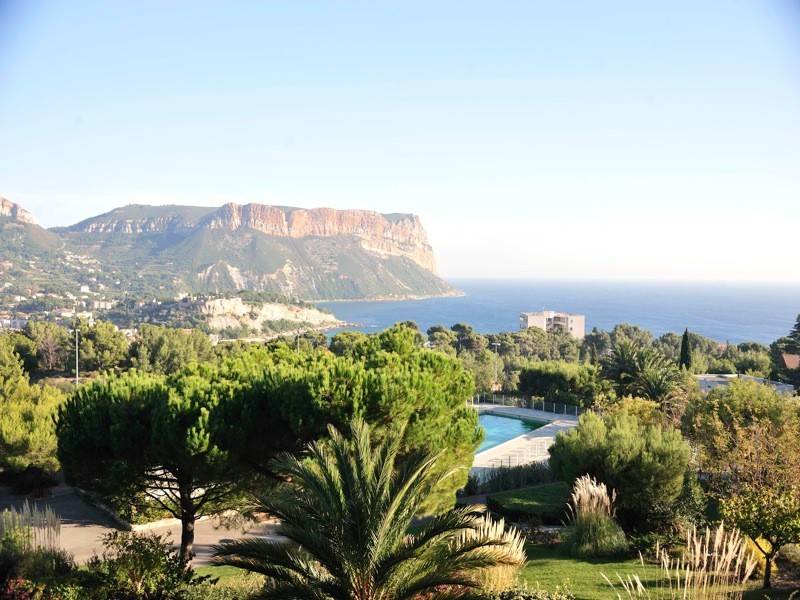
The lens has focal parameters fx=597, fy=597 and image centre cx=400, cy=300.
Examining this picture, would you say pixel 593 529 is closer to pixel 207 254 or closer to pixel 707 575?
pixel 707 575

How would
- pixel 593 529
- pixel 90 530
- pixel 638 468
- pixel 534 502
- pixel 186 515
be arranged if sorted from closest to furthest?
pixel 593 529 < pixel 186 515 < pixel 638 468 < pixel 90 530 < pixel 534 502

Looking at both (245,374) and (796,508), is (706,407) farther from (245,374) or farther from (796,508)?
(245,374)

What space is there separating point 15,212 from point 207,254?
43640mm

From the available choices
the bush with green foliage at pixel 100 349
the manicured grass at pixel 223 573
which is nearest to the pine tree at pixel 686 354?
the manicured grass at pixel 223 573

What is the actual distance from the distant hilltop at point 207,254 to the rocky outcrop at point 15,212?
26 centimetres

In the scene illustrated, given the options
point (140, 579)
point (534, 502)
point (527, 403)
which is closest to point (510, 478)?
point (534, 502)

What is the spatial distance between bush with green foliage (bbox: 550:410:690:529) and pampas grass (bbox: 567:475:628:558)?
5.96ft

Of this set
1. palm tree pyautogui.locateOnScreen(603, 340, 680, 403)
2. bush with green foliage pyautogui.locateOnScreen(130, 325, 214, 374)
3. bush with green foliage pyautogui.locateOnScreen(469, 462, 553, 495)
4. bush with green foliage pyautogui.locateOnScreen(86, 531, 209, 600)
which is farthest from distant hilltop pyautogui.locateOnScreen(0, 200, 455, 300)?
bush with green foliage pyautogui.locateOnScreen(86, 531, 209, 600)

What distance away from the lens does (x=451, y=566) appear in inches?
220

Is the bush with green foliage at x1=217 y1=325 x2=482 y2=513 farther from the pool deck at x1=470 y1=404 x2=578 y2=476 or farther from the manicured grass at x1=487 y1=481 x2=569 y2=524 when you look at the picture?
the pool deck at x1=470 y1=404 x2=578 y2=476

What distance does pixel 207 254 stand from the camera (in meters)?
158

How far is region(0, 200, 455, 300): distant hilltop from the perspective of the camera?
133375mm

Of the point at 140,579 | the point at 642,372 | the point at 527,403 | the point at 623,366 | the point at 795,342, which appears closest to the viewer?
the point at 140,579

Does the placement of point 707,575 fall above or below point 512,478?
above
